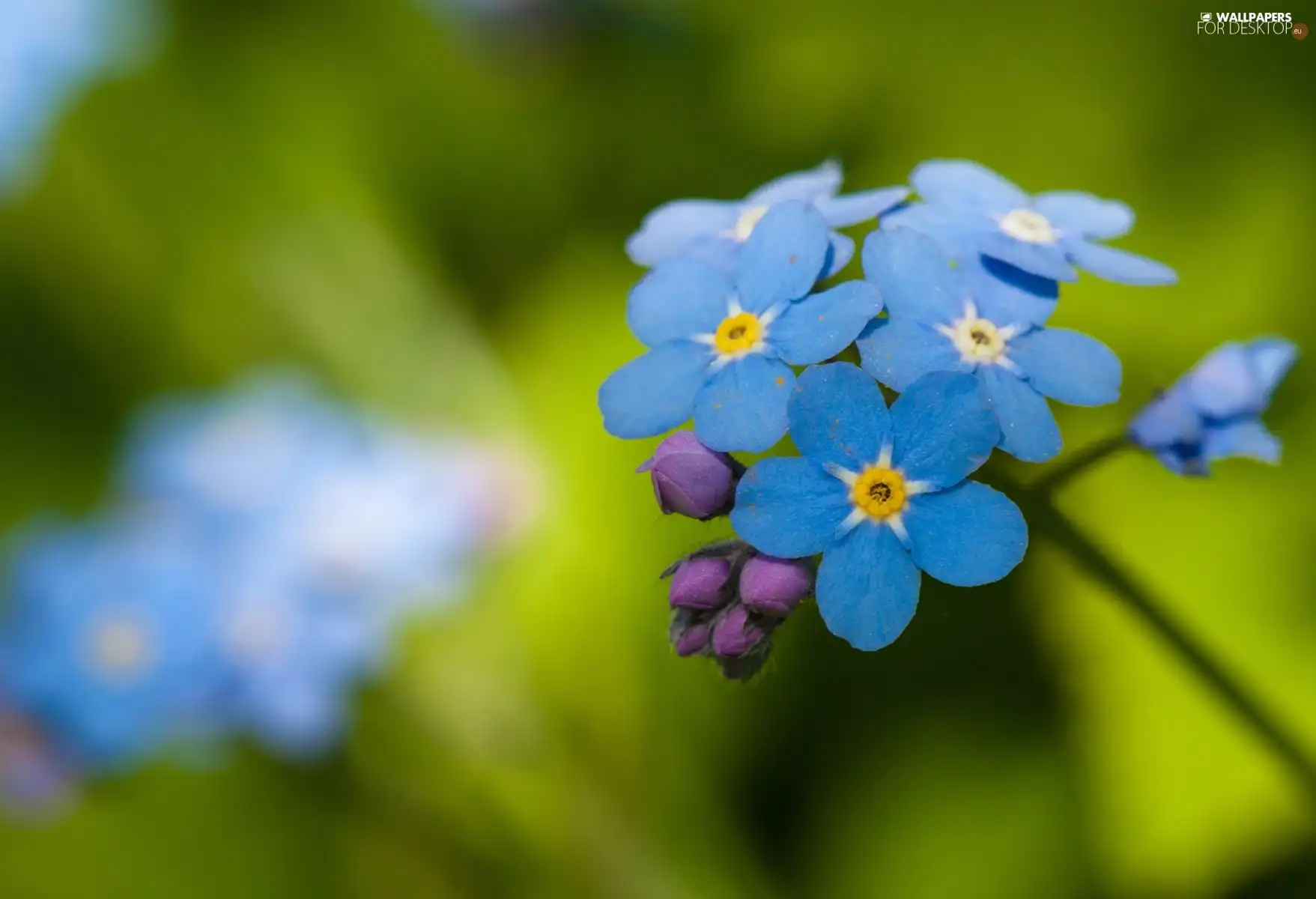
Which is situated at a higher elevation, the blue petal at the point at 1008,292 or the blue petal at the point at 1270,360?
the blue petal at the point at 1008,292

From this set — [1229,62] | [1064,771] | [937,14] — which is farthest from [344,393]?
[1229,62]

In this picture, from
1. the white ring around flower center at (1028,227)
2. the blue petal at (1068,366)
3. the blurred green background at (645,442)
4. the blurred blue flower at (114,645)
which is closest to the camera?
the blue petal at (1068,366)

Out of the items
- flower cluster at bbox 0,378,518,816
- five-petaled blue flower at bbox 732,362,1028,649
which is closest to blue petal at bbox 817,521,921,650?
five-petaled blue flower at bbox 732,362,1028,649

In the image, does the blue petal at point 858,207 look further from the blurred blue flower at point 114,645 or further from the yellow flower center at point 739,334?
the blurred blue flower at point 114,645

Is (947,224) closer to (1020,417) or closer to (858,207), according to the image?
(858,207)

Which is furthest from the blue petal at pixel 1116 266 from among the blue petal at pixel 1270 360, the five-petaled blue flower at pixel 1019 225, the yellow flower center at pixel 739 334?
the yellow flower center at pixel 739 334

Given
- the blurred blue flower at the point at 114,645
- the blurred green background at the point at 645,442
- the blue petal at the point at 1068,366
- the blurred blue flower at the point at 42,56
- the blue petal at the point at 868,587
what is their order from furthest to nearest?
1. the blurred blue flower at the point at 42,56
2. the blurred blue flower at the point at 114,645
3. the blurred green background at the point at 645,442
4. the blue petal at the point at 1068,366
5. the blue petal at the point at 868,587

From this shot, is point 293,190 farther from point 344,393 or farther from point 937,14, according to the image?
point 937,14

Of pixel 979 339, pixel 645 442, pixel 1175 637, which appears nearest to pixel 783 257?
pixel 979 339
